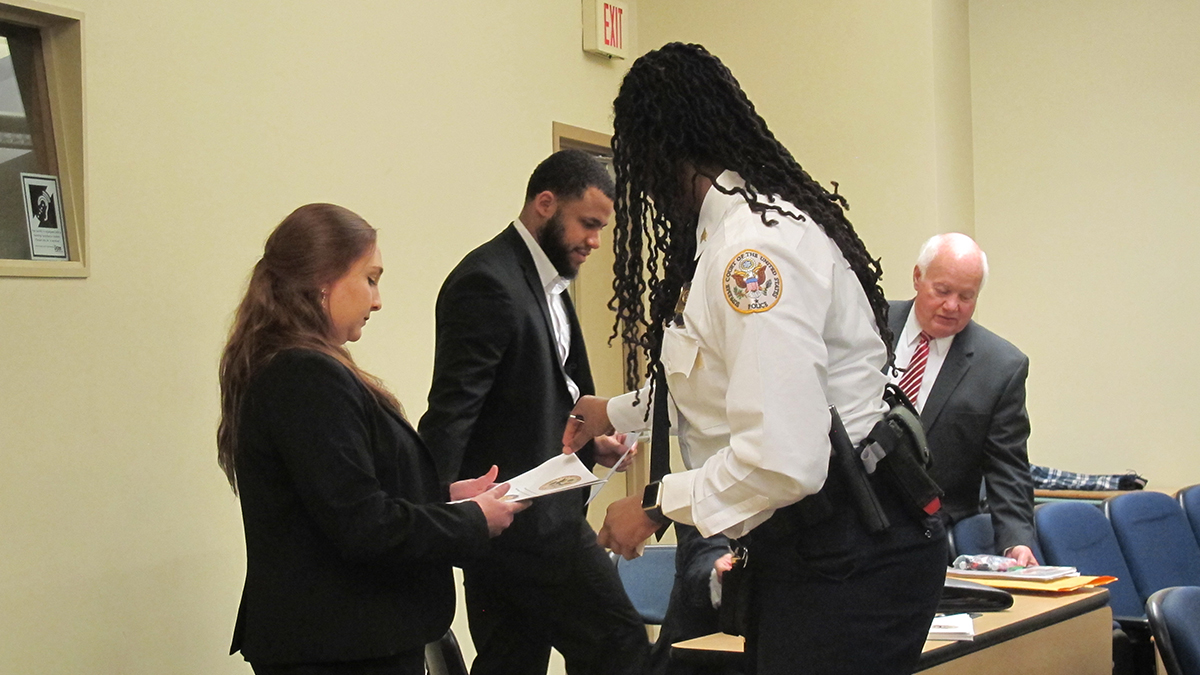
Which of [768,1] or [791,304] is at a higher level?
[768,1]

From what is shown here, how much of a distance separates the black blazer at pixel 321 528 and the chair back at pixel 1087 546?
2.55m

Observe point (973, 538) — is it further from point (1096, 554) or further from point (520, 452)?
point (520, 452)

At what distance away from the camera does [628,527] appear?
73.9 inches

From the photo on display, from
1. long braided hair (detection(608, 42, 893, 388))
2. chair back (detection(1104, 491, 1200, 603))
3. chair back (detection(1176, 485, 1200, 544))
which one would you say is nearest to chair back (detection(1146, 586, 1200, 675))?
long braided hair (detection(608, 42, 893, 388))

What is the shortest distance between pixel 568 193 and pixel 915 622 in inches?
75.4

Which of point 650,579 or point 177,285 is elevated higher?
point 177,285

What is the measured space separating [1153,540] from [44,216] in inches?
158

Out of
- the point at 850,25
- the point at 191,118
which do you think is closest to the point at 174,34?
the point at 191,118

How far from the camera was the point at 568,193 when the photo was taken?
342 centimetres

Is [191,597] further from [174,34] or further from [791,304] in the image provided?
[791,304]

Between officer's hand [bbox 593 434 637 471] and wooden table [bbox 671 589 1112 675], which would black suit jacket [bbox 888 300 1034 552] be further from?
officer's hand [bbox 593 434 637 471]

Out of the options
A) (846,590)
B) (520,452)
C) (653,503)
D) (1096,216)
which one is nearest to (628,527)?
(653,503)

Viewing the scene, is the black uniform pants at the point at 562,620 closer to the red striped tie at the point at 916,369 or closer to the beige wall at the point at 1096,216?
the red striped tie at the point at 916,369

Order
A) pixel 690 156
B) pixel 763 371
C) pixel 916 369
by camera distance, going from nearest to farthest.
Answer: pixel 763 371
pixel 690 156
pixel 916 369
